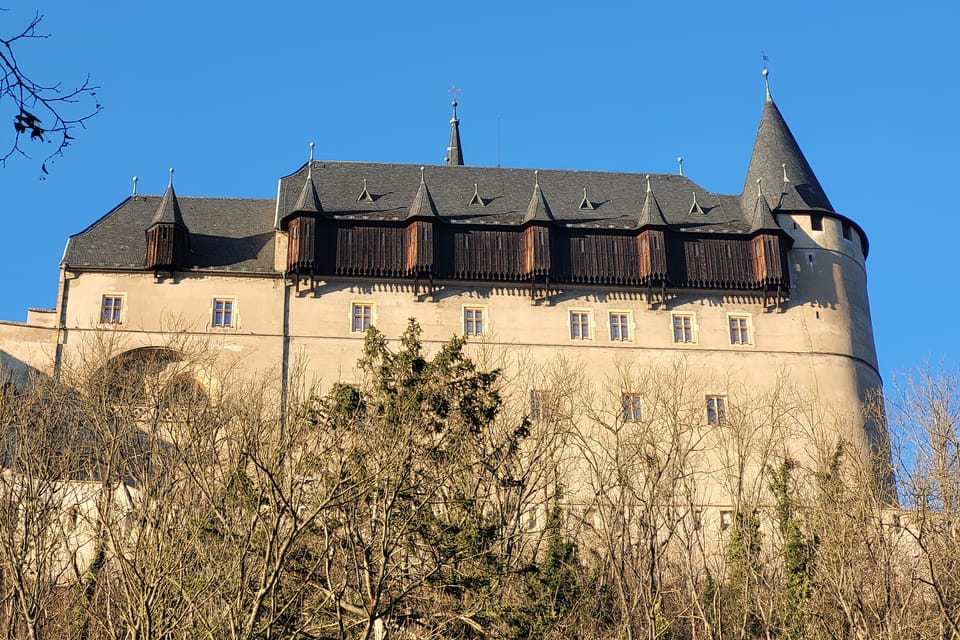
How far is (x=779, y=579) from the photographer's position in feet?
93.5

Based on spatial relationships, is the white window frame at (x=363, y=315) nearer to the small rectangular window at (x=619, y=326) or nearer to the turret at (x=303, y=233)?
the turret at (x=303, y=233)

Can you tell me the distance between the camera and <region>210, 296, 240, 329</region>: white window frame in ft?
129

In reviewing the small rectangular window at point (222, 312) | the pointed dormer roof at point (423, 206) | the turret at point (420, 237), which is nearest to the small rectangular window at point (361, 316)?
the turret at point (420, 237)

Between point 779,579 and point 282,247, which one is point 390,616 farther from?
point 282,247

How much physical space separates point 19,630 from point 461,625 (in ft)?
23.7

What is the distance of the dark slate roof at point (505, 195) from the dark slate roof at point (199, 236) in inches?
50.1

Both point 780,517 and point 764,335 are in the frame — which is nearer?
point 780,517

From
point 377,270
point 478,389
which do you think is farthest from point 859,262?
point 478,389

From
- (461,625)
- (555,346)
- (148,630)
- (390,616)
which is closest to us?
(148,630)

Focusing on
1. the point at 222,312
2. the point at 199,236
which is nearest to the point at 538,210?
the point at 222,312

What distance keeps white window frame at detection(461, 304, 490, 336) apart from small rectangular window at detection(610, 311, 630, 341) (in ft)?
11.9

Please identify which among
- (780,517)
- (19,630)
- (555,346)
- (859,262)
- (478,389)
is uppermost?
(859,262)

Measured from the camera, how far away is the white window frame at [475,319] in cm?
3984

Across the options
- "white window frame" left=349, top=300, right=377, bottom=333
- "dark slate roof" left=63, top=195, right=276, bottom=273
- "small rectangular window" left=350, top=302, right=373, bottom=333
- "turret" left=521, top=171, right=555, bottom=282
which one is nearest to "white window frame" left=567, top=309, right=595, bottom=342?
"turret" left=521, top=171, right=555, bottom=282
